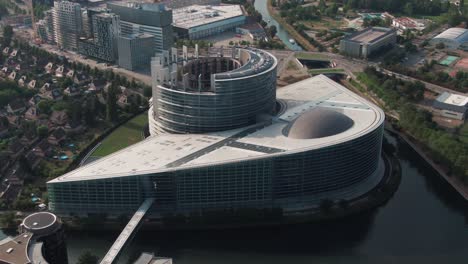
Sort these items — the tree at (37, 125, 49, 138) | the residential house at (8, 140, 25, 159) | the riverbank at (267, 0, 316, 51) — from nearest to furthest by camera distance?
the residential house at (8, 140, 25, 159), the tree at (37, 125, 49, 138), the riverbank at (267, 0, 316, 51)

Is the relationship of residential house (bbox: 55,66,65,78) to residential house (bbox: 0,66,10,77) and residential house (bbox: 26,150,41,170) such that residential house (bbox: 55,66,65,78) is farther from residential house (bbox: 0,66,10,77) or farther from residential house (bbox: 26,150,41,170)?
residential house (bbox: 26,150,41,170)

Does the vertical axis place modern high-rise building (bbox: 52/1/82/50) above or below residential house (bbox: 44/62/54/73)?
above

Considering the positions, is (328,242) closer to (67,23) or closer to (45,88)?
(45,88)

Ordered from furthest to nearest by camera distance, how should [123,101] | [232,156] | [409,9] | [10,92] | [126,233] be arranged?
1. [409,9]
2. [10,92]
3. [123,101]
4. [232,156]
5. [126,233]

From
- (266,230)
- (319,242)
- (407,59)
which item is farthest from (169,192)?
(407,59)

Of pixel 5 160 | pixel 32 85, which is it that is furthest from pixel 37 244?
pixel 32 85


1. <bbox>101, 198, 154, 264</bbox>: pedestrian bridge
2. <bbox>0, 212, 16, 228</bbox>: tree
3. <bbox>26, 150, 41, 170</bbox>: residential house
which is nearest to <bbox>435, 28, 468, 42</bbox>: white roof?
<bbox>101, 198, 154, 264</bbox>: pedestrian bridge
